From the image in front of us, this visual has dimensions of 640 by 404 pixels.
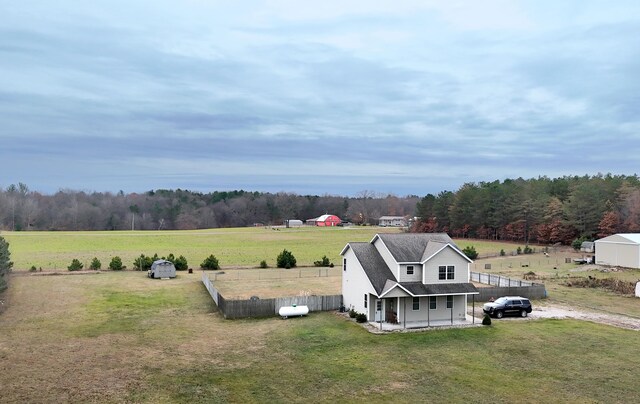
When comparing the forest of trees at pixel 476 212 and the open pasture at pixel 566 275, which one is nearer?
the open pasture at pixel 566 275

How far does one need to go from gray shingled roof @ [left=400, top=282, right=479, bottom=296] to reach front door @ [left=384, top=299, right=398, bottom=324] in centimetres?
150

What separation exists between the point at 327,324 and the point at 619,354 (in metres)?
17.5

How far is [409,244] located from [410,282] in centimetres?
335

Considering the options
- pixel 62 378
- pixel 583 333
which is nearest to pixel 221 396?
pixel 62 378

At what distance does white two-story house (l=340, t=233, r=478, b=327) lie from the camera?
34.1 meters

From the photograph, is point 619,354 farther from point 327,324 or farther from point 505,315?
point 327,324

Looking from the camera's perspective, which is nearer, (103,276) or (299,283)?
(299,283)

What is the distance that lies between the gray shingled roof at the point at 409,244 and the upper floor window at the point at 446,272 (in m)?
1.49

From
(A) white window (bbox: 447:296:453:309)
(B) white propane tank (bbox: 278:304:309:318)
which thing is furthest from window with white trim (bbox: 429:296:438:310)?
(B) white propane tank (bbox: 278:304:309:318)

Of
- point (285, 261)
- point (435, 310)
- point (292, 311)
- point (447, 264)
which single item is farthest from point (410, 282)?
point (285, 261)

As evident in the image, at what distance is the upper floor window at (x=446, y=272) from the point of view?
35.6 meters

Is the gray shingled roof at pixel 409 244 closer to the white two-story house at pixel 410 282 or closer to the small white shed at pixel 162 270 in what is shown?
the white two-story house at pixel 410 282

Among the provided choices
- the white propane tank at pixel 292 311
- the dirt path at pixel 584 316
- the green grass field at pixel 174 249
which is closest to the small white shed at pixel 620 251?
the green grass field at pixel 174 249

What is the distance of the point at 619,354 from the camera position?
27438 mm
